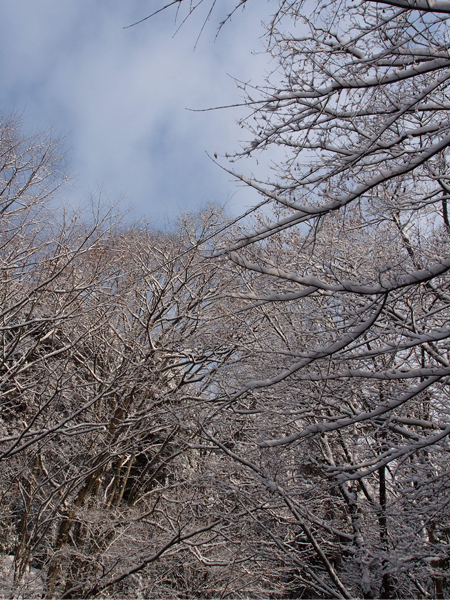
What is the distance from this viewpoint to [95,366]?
1008 cm

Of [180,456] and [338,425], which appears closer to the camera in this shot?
[338,425]

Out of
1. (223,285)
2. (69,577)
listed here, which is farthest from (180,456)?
(223,285)

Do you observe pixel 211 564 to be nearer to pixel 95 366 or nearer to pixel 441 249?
pixel 95 366

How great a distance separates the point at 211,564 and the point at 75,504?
2.89 meters

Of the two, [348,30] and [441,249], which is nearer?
[348,30]

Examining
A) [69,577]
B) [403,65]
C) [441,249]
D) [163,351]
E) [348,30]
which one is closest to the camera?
[403,65]

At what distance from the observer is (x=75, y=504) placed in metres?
8.48

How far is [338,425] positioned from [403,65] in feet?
8.71

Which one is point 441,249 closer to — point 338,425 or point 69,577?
point 338,425

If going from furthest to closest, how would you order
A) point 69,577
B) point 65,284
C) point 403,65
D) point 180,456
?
point 180,456 < point 65,284 < point 69,577 < point 403,65

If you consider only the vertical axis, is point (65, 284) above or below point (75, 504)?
above

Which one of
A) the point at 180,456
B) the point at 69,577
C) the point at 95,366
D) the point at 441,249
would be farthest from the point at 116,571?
the point at 441,249

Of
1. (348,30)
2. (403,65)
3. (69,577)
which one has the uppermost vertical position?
(348,30)

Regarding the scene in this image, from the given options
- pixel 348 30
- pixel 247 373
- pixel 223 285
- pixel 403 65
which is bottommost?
pixel 247 373
